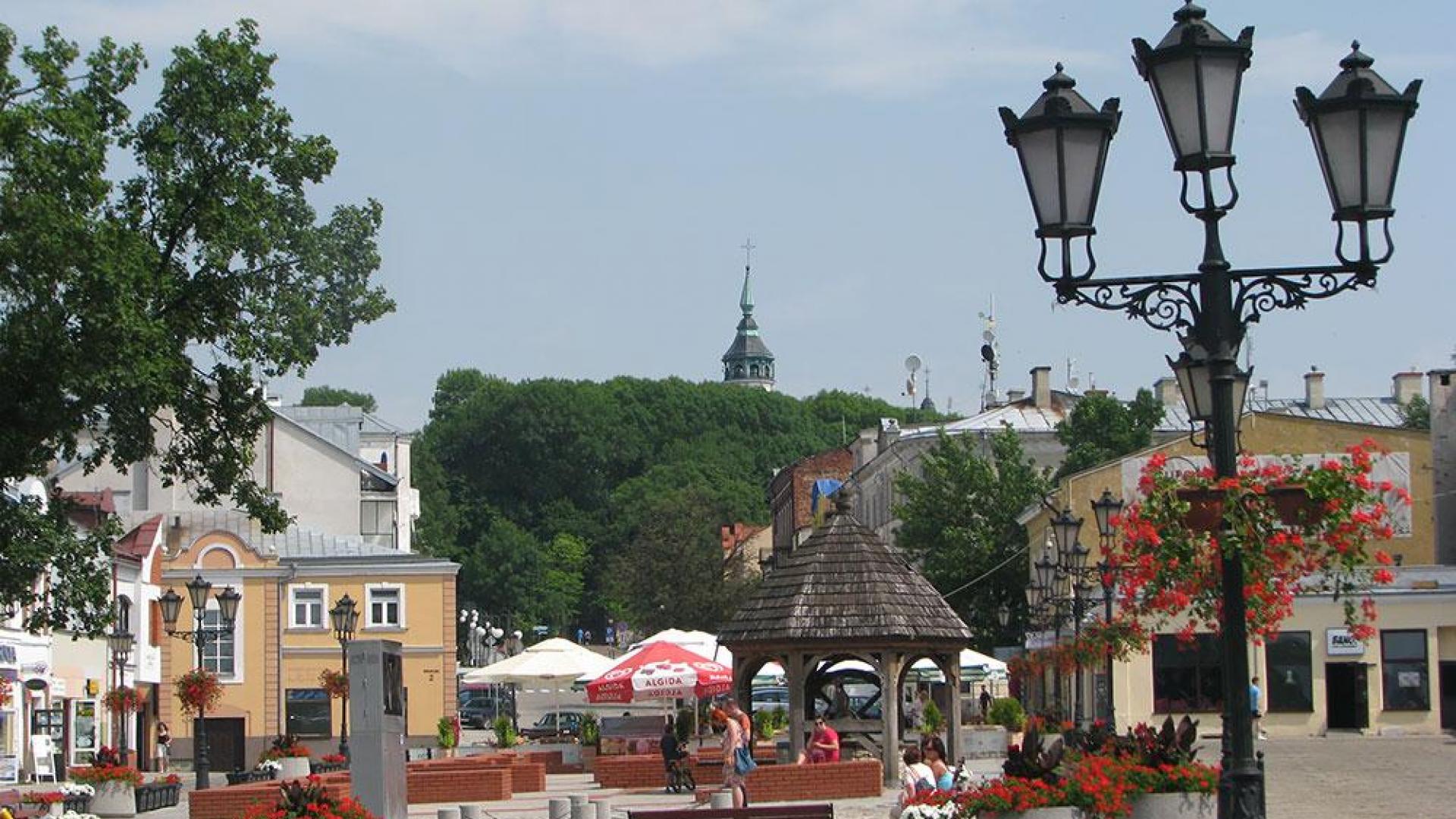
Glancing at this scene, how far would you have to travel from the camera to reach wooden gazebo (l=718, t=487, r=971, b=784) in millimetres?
30562

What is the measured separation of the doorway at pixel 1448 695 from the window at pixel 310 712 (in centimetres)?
2925

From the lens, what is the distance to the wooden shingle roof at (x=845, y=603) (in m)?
30.5

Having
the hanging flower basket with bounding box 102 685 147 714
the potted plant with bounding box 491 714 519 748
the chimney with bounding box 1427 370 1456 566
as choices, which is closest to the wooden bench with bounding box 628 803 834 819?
the hanging flower basket with bounding box 102 685 147 714

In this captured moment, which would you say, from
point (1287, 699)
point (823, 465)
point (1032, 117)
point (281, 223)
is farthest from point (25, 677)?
point (823, 465)

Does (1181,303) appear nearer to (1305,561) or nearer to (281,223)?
(1305,561)

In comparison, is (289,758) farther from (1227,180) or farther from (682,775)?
(1227,180)

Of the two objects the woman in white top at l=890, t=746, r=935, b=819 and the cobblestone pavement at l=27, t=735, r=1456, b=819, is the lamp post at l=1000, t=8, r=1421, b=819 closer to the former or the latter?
the woman in white top at l=890, t=746, r=935, b=819

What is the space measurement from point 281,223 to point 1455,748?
1000 inches

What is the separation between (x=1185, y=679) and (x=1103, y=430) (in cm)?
1895

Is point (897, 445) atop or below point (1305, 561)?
atop

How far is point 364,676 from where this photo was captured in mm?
25766

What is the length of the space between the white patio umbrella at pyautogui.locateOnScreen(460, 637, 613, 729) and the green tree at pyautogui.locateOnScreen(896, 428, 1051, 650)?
2517 cm

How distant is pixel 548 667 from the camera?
44.9 metres

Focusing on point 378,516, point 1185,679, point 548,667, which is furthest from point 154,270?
point 378,516
